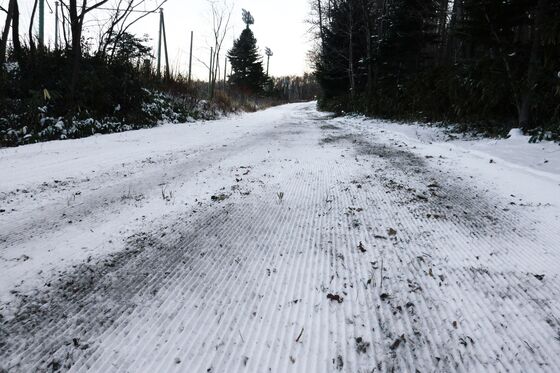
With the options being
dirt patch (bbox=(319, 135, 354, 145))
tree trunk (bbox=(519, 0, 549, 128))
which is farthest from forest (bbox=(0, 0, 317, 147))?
tree trunk (bbox=(519, 0, 549, 128))

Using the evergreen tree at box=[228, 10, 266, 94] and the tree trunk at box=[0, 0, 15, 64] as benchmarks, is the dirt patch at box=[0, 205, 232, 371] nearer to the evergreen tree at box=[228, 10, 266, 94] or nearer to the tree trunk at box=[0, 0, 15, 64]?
the tree trunk at box=[0, 0, 15, 64]

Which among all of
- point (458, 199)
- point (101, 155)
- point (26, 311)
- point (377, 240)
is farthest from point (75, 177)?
point (458, 199)

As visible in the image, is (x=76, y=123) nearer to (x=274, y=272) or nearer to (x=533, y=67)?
(x=274, y=272)

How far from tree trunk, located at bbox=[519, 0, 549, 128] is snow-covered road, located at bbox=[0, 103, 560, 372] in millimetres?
3204

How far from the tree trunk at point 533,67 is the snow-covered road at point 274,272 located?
320 cm

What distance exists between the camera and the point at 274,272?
2074 mm

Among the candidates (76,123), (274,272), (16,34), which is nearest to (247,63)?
(16,34)

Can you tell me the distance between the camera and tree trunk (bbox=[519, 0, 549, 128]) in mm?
6257

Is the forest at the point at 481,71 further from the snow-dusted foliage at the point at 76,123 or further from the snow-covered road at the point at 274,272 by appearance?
the snow-dusted foliage at the point at 76,123

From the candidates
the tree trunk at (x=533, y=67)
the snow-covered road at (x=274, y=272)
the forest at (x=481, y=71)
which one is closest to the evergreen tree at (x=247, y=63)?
the forest at (x=481, y=71)

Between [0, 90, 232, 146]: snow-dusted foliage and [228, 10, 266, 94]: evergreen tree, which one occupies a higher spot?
[228, 10, 266, 94]: evergreen tree

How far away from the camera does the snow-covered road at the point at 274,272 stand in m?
1.45

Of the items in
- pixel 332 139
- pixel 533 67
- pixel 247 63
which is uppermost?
pixel 247 63

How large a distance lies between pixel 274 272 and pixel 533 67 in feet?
23.4
